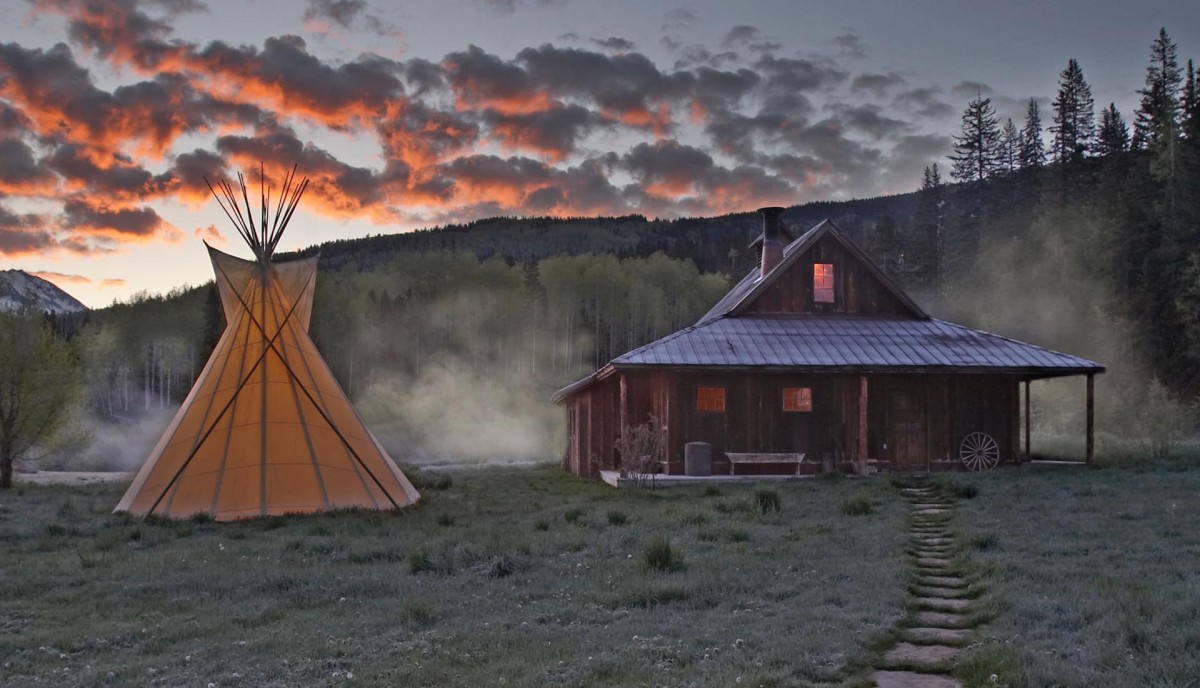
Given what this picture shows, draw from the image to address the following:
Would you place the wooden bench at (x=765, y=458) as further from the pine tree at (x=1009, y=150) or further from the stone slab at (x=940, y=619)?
the pine tree at (x=1009, y=150)

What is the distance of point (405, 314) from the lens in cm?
7919

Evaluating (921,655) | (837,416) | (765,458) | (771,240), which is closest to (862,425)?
(837,416)

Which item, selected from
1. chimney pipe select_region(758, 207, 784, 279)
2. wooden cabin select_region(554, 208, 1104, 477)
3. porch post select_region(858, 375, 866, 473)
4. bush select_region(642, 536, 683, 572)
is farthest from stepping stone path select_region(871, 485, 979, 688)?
chimney pipe select_region(758, 207, 784, 279)

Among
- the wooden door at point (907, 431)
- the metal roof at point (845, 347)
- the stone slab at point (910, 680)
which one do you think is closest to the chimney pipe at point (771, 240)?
the metal roof at point (845, 347)

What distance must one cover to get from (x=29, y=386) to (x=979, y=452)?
2442 cm

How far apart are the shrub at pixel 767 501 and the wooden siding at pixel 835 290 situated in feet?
34.1

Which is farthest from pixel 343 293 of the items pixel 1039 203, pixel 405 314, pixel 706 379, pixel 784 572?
pixel 784 572

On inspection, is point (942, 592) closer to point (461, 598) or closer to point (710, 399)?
point (461, 598)

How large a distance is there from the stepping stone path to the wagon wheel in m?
11.0

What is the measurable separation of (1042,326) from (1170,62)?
71.0 ft

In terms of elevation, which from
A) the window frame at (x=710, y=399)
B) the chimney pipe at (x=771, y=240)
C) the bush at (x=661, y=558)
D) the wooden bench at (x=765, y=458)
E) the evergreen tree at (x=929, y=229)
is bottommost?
the bush at (x=661, y=558)

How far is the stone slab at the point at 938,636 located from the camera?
6781mm

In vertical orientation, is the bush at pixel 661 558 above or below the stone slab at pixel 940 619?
above

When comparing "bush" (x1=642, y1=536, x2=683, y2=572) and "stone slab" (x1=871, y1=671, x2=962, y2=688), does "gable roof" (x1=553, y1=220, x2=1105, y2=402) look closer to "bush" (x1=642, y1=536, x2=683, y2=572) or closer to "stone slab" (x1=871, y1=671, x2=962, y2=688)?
"bush" (x1=642, y1=536, x2=683, y2=572)
